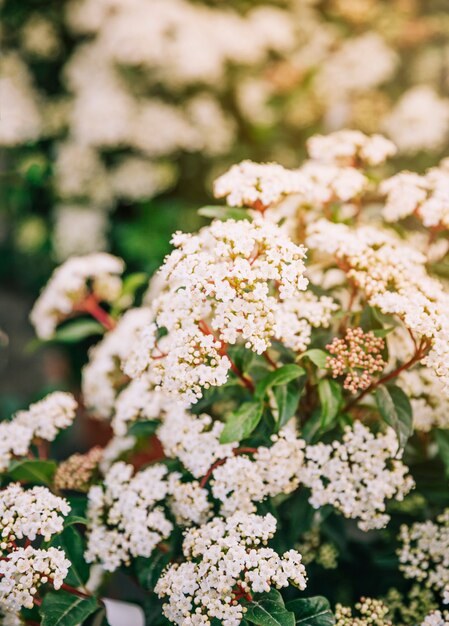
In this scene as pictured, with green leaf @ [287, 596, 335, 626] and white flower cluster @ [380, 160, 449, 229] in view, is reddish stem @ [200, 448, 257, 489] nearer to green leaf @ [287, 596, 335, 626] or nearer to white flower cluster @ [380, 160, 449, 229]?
green leaf @ [287, 596, 335, 626]

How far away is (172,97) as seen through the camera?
110 inches

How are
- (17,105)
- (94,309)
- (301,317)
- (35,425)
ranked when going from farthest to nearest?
(17,105) → (94,309) → (35,425) → (301,317)

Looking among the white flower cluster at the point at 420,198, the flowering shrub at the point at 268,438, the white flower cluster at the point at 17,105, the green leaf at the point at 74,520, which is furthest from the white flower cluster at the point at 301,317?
the white flower cluster at the point at 17,105

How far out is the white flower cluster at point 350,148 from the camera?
1.46 m

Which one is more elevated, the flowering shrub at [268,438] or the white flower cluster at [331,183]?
the white flower cluster at [331,183]

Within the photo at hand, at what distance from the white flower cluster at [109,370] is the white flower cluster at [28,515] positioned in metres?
0.48

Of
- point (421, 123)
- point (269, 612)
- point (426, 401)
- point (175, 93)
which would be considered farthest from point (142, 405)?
point (175, 93)

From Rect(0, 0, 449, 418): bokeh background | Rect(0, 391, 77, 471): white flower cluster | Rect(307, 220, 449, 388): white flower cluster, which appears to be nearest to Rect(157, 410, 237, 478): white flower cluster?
Rect(0, 391, 77, 471): white flower cluster

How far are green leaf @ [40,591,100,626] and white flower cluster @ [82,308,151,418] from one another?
1.68ft

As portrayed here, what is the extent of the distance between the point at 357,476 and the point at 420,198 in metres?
0.61

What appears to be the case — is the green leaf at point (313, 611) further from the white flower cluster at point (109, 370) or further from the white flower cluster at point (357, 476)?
the white flower cluster at point (109, 370)

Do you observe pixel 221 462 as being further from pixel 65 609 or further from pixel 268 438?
pixel 65 609

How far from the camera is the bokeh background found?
249 cm

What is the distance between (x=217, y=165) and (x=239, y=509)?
1903mm
